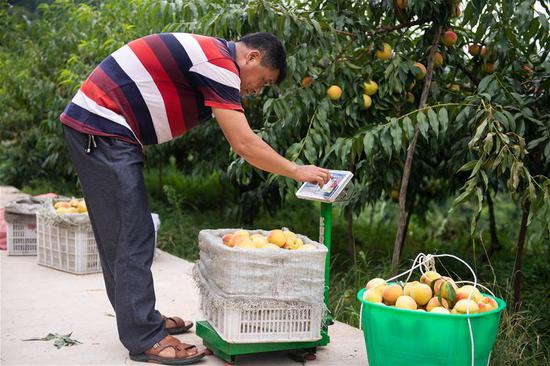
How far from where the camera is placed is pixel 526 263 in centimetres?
639

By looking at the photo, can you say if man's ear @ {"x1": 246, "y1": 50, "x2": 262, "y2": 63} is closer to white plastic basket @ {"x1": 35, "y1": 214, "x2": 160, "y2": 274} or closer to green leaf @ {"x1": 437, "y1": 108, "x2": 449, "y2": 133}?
green leaf @ {"x1": 437, "y1": 108, "x2": 449, "y2": 133}

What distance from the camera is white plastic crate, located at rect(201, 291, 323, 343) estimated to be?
10.4ft

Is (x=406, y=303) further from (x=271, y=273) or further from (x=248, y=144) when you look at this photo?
(x=248, y=144)

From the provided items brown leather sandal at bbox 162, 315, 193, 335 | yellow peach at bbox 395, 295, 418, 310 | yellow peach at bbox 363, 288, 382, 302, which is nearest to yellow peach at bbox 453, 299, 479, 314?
yellow peach at bbox 395, 295, 418, 310

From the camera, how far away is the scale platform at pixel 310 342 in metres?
3.20

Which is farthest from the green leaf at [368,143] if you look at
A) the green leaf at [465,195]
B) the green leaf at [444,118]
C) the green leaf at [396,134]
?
the green leaf at [465,195]

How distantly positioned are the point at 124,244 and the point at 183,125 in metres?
0.60

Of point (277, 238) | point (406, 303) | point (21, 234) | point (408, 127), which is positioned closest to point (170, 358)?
point (277, 238)

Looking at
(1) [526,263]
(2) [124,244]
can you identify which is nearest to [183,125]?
(2) [124,244]

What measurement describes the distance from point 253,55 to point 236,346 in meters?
1.29

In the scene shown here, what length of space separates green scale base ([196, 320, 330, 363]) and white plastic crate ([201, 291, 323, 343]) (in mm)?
54

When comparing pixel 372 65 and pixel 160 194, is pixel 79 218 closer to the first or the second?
pixel 372 65

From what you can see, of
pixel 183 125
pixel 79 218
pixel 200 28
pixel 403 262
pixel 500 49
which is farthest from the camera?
pixel 403 262

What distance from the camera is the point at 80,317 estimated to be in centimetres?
407
